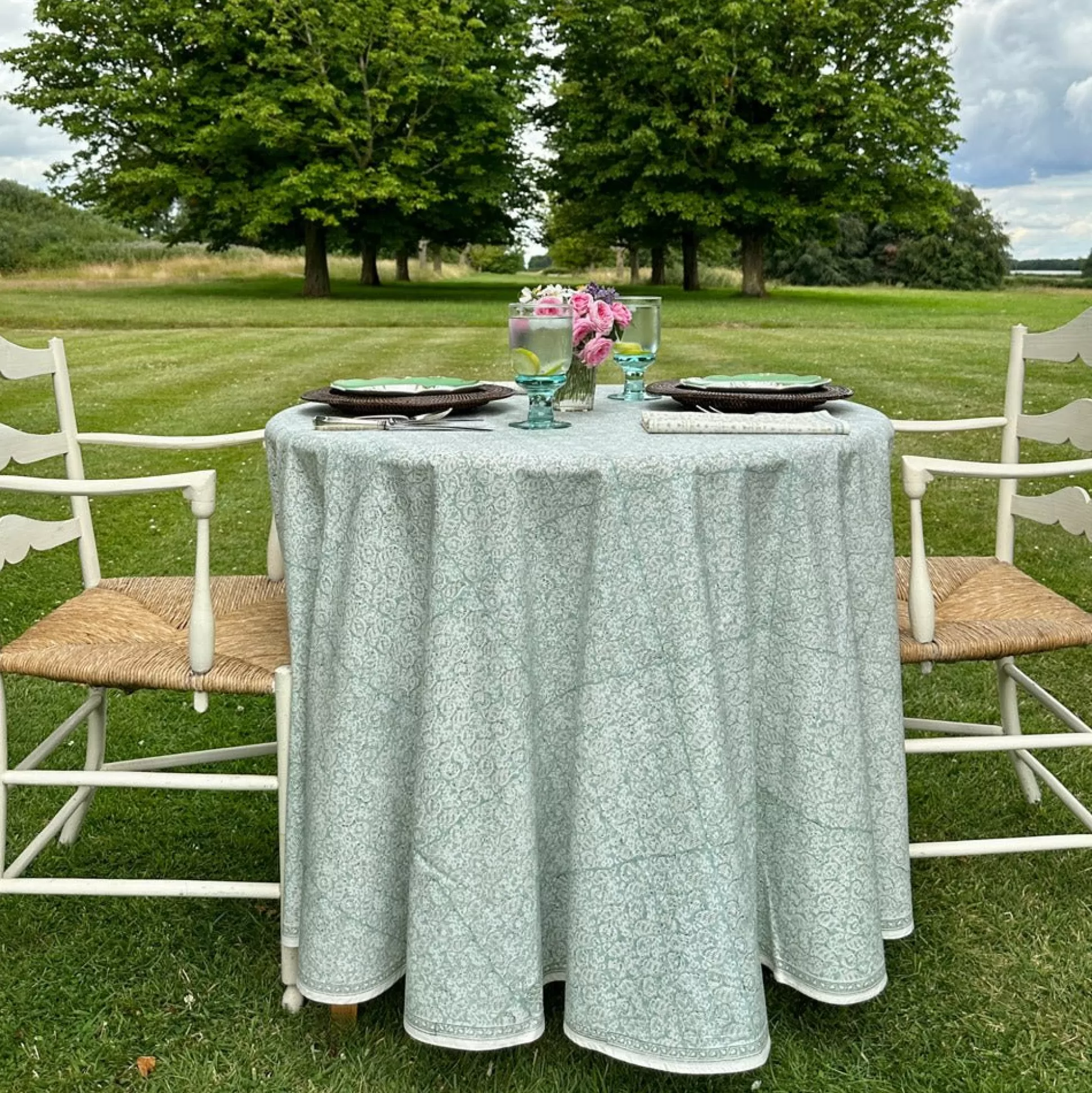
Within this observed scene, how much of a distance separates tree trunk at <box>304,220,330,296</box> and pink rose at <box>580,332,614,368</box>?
2410 centimetres

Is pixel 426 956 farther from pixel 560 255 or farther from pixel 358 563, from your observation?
pixel 560 255

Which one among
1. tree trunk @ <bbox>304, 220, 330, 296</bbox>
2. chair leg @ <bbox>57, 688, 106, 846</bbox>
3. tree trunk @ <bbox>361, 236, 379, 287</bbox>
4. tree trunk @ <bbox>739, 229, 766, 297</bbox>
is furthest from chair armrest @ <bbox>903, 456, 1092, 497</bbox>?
tree trunk @ <bbox>361, 236, 379, 287</bbox>

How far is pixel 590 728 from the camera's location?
1.80 meters

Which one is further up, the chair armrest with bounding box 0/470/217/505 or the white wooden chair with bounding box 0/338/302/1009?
the chair armrest with bounding box 0/470/217/505

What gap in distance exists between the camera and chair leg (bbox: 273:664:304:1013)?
2008 mm

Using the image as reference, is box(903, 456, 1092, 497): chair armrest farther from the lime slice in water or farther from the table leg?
the table leg

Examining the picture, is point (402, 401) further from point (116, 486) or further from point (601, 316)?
point (116, 486)

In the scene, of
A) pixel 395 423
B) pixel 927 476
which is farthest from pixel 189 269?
pixel 927 476

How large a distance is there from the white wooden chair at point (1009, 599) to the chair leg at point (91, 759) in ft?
6.28

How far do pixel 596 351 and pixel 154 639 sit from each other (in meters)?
1.08

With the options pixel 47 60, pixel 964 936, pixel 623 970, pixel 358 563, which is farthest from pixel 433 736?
pixel 47 60

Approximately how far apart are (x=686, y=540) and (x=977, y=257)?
5092 cm

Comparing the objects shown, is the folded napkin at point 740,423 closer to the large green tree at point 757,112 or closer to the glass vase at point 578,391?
the glass vase at point 578,391

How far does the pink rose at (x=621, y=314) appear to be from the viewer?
7.78 feet
